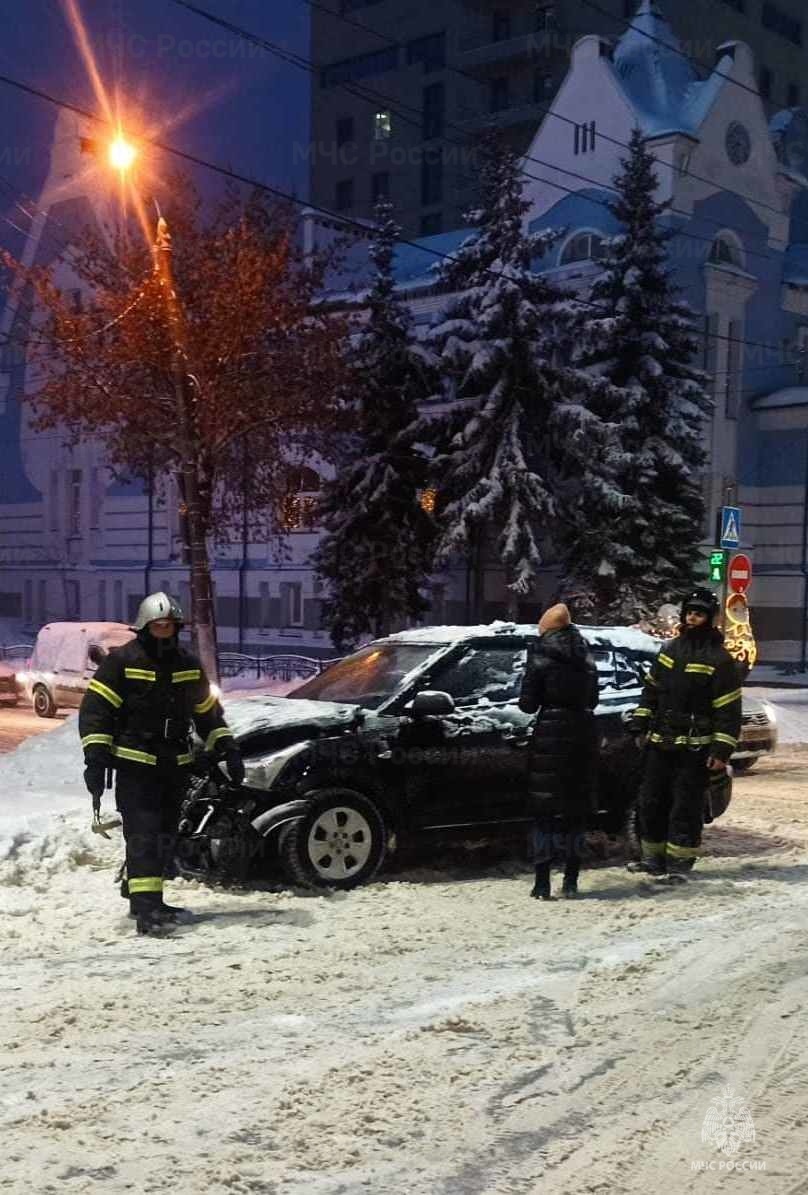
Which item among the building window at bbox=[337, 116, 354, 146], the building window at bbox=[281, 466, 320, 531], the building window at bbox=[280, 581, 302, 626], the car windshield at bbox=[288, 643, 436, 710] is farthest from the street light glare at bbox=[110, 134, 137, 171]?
the building window at bbox=[337, 116, 354, 146]

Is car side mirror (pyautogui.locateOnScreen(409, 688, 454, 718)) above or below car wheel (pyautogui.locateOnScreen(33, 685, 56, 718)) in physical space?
above

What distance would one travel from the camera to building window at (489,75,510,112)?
6200 cm

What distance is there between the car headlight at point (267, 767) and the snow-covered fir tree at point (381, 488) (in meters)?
22.1

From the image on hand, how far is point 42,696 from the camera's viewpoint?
896 inches

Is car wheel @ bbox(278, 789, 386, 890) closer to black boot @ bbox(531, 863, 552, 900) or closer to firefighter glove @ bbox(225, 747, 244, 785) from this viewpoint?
firefighter glove @ bbox(225, 747, 244, 785)

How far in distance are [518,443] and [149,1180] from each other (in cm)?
2521

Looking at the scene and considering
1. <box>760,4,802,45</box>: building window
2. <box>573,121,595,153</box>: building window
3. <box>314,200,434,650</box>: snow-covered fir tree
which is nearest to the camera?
<box>314,200,434,650</box>: snow-covered fir tree

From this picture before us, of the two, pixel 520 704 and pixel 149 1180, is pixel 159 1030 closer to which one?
pixel 149 1180

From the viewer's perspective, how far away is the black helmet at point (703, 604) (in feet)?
25.0

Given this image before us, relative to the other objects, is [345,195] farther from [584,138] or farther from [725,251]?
[725,251]

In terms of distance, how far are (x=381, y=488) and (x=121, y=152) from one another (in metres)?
14.8

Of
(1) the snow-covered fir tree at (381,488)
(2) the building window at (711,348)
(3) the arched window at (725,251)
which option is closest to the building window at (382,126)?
(3) the arched window at (725,251)

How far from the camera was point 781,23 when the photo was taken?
6794 centimetres

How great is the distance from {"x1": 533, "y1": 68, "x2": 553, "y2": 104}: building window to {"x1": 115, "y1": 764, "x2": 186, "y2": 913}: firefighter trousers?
58.9 m
